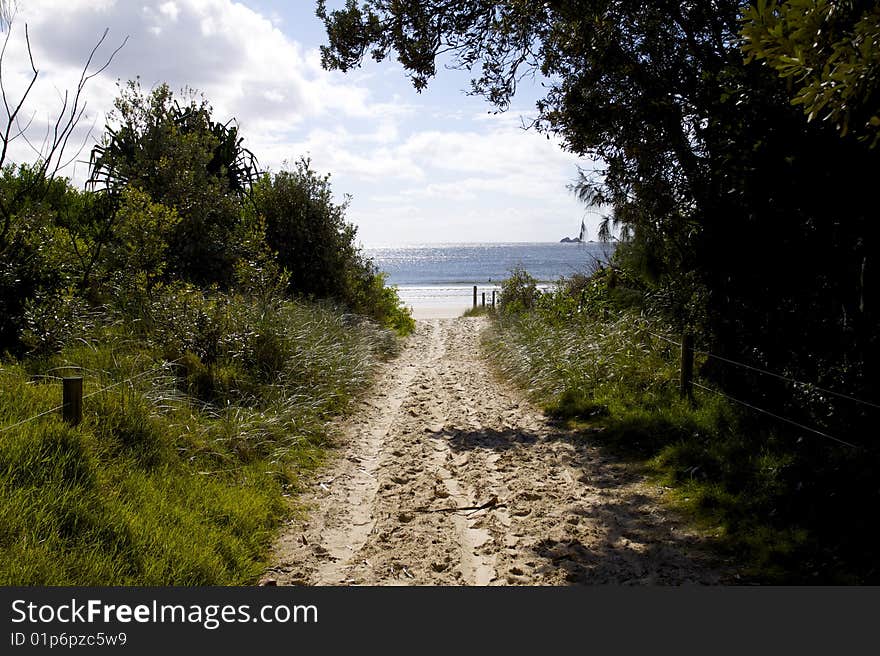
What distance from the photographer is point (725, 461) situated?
6496 millimetres

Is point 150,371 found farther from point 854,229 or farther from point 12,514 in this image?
point 854,229

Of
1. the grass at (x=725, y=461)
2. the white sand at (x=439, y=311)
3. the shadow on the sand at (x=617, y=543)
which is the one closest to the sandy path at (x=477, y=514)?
the shadow on the sand at (x=617, y=543)

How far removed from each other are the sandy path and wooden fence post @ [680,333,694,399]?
1543 millimetres

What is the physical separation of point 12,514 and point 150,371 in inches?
137

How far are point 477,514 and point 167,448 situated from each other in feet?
9.66

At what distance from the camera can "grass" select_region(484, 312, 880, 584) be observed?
471 cm

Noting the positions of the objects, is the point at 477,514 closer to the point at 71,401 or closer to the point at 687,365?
the point at 71,401

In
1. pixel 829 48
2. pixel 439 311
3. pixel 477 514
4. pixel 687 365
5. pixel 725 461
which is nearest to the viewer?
pixel 829 48

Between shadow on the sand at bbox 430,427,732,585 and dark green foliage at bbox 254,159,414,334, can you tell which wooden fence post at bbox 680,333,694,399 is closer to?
shadow on the sand at bbox 430,427,732,585

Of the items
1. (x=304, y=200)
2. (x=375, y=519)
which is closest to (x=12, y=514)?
(x=375, y=519)

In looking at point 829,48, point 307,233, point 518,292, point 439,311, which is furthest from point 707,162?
point 439,311

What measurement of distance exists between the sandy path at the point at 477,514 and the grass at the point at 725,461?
0.36 meters

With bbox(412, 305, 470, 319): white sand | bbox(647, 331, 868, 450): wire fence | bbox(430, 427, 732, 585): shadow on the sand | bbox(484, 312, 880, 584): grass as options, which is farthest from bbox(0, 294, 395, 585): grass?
bbox(412, 305, 470, 319): white sand

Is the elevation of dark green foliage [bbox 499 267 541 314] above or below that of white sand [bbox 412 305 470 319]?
above
